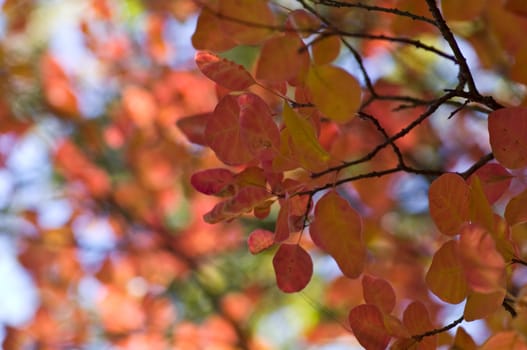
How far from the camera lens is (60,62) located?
2.77m

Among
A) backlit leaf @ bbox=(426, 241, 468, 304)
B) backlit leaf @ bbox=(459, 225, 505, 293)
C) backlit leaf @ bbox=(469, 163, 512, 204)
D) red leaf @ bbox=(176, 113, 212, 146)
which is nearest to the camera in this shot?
backlit leaf @ bbox=(459, 225, 505, 293)

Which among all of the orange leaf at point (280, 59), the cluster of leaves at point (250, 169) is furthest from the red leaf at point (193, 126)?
the orange leaf at point (280, 59)

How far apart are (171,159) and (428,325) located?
5.93 ft

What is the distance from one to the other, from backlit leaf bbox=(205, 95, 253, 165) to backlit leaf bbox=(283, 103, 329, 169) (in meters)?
0.06

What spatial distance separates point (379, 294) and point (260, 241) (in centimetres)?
14

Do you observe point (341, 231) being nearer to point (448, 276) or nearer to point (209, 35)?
point (448, 276)

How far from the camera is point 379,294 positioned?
0.72 metres

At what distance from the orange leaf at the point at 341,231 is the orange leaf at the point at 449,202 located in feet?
0.28

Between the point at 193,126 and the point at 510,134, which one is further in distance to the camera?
the point at 193,126

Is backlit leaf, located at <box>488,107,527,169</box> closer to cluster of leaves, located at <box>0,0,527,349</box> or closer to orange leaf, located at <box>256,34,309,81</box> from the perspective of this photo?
cluster of leaves, located at <box>0,0,527,349</box>

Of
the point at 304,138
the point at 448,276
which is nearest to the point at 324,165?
the point at 304,138

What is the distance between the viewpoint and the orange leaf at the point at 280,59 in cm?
65

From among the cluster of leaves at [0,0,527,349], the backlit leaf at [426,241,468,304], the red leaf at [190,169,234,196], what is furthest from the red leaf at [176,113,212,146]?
the backlit leaf at [426,241,468,304]

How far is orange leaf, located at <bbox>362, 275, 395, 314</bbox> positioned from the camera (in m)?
0.71
